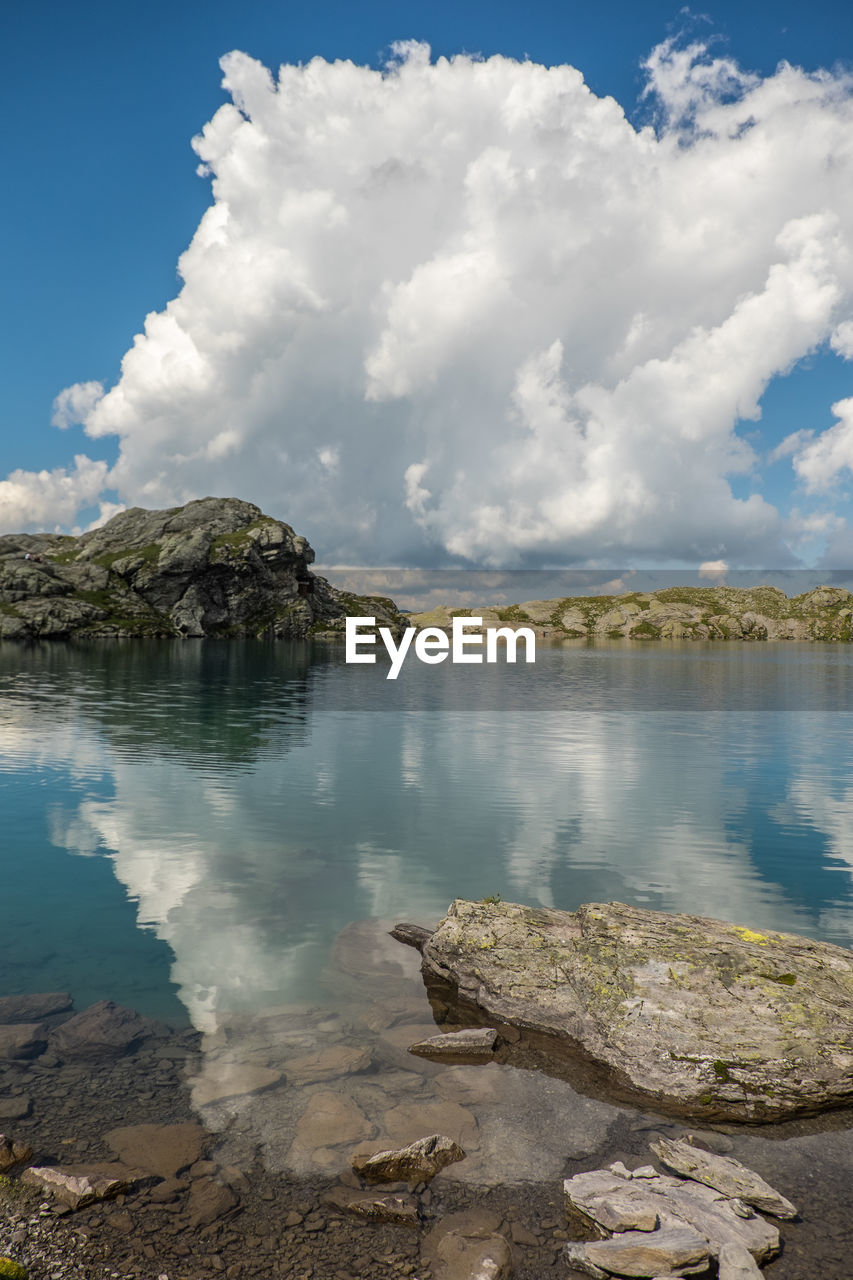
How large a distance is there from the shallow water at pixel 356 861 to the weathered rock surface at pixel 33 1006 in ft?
1.85

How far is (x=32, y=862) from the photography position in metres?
31.4

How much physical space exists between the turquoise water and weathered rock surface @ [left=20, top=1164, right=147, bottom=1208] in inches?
230

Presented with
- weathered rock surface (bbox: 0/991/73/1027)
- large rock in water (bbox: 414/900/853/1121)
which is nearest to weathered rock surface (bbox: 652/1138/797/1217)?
large rock in water (bbox: 414/900/853/1121)

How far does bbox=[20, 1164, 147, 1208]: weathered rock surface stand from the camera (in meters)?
11.6

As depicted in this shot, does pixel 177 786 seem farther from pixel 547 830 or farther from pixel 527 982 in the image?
pixel 527 982

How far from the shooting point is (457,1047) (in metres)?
16.8

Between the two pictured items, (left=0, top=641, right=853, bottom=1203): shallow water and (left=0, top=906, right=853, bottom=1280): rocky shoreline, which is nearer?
(left=0, top=906, right=853, bottom=1280): rocky shoreline

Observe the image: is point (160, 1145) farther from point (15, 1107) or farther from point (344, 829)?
point (344, 829)

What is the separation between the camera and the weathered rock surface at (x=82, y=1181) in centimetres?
1160

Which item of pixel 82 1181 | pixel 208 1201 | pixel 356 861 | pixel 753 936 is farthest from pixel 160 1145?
pixel 356 861

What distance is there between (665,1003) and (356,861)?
18020mm

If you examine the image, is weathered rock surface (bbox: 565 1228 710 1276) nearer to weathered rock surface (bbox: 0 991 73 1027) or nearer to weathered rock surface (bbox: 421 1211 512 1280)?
weathered rock surface (bbox: 421 1211 512 1280)

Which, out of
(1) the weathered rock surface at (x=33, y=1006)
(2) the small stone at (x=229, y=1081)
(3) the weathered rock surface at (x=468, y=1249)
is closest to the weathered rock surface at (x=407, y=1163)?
(3) the weathered rock surface at (x=468, y=1249)

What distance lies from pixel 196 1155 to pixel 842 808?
4241 centimetres
